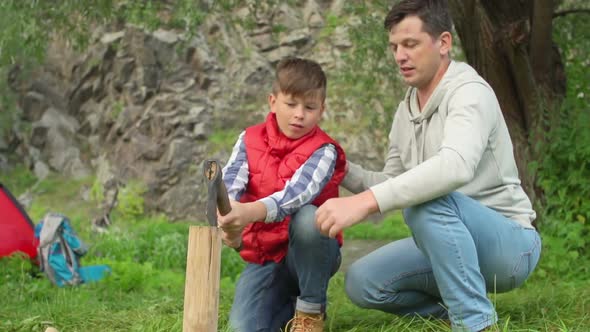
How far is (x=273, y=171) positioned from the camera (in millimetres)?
3191

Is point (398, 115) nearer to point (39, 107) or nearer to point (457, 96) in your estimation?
point (457, 96)

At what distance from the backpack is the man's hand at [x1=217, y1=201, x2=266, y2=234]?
329 cm

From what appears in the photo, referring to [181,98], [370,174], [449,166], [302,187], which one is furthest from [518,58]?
[181,98]

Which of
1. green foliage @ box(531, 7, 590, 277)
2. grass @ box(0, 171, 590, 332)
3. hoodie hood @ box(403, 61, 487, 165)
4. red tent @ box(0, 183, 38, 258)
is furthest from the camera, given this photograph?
red tent @ box(0, 183, 38, 258)

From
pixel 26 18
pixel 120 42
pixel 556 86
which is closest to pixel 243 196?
pixel 26 18

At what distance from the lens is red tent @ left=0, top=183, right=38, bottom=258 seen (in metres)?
6.09

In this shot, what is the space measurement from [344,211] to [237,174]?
0.68 metres

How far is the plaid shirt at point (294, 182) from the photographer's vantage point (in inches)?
119

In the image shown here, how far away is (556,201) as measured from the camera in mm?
5594

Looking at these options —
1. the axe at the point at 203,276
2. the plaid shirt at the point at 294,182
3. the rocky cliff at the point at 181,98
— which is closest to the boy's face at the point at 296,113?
the plaid shirt at the point at 294,182

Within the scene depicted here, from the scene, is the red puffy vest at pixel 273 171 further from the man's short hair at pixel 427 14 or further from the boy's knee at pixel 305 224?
the man's short hair at pixel 427 14

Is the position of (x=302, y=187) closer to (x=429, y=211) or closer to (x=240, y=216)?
(x=240, y=216)

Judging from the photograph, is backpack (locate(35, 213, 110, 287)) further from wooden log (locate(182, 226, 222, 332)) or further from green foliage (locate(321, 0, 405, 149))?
wooden log (locate(182, 226, 222, 332))

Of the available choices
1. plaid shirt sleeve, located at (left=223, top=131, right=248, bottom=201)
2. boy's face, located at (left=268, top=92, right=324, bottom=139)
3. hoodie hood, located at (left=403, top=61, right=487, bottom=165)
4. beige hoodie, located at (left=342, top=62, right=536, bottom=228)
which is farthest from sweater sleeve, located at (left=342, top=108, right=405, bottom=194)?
plaid shirt sleeve, located at (left=223, top=131, right=248, bottom=201)
